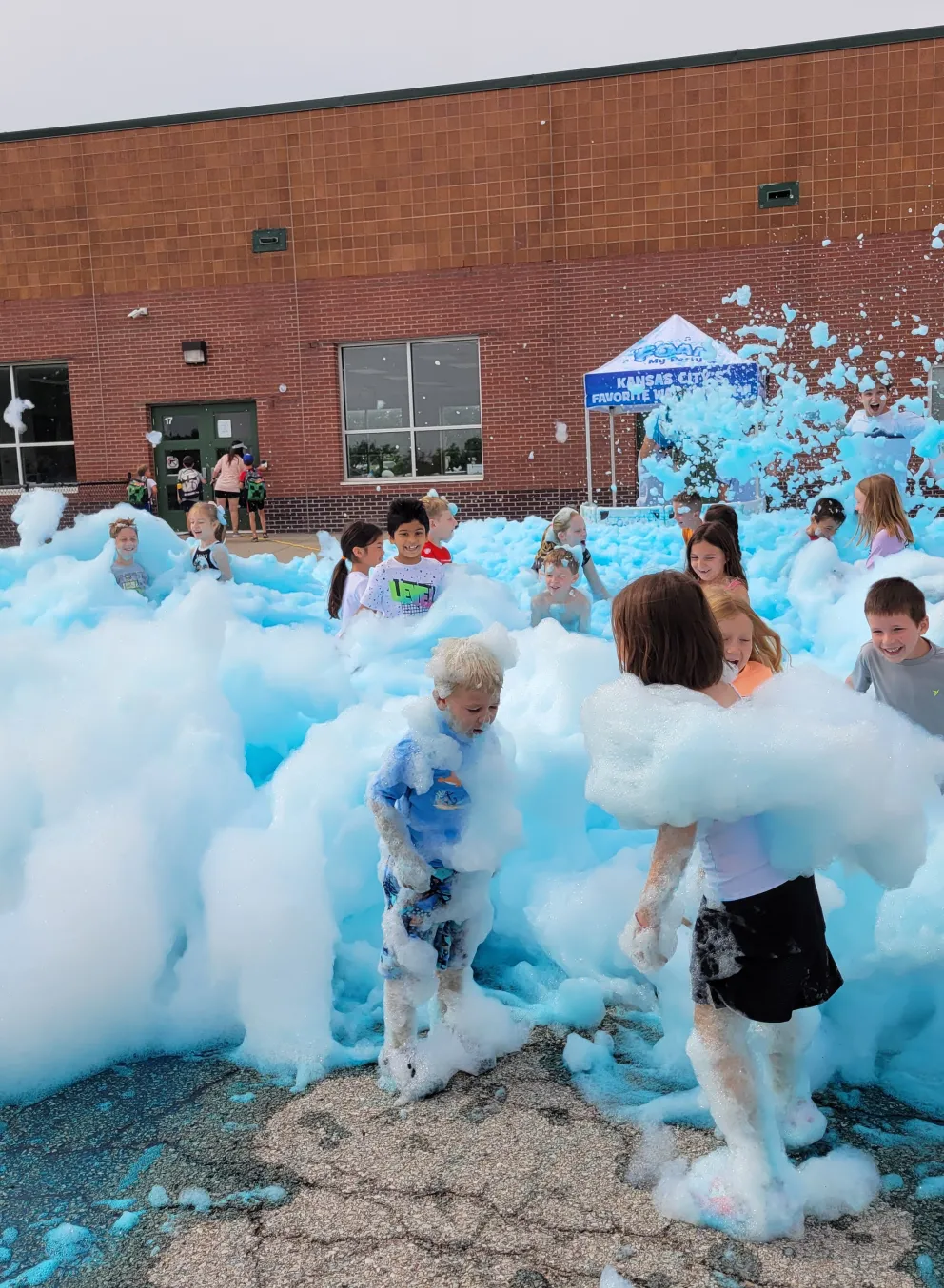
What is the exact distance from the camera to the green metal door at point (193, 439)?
18.9 meters

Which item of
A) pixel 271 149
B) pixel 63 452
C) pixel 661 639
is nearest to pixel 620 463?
pixel 271 149

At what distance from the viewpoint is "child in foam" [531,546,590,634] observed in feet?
21.9

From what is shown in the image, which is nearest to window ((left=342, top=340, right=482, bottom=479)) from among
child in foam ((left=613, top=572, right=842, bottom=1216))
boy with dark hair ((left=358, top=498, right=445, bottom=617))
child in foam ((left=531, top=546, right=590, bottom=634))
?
child in foam ((left=531, top=546, right=590, bottom=634))

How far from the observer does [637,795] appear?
2416 mm

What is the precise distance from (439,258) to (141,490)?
232 inches

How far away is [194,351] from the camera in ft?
61.2

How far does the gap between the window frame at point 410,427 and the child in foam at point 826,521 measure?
30.5ft

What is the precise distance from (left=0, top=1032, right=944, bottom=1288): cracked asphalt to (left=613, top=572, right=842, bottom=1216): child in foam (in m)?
0.23

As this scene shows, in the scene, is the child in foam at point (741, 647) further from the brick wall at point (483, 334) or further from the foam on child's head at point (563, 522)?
the brick wall at point (483, 334)

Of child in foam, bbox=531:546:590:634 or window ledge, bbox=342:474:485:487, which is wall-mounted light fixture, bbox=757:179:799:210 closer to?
window ledge, bbox=342:474:485:487

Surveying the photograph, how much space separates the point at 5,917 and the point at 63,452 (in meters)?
17.6

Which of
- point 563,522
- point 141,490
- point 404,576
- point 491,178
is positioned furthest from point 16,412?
point 404,576

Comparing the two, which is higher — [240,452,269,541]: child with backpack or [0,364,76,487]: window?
[0,364,76,487]: window

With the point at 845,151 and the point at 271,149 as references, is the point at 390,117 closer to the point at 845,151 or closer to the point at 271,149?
the point at 271,149
